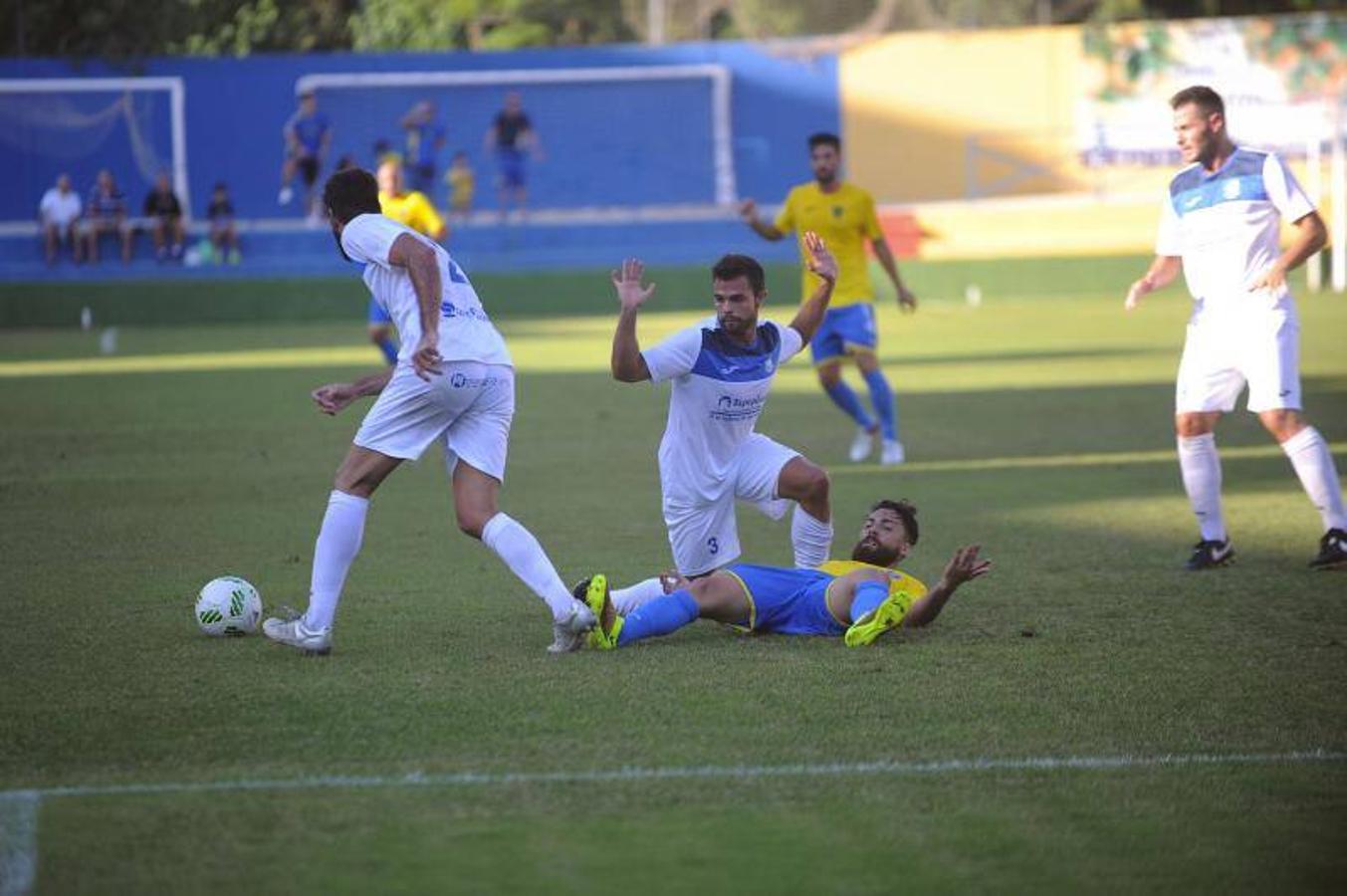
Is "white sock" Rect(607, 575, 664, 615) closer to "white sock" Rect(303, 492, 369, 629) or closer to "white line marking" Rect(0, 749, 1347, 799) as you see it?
"white sock" Rect(303, 492, 369, 629)

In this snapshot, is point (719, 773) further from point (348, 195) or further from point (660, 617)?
point (348, 195)

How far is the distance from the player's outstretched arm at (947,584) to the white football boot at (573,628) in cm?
132

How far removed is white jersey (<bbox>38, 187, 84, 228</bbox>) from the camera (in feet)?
127

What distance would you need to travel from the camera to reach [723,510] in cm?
866

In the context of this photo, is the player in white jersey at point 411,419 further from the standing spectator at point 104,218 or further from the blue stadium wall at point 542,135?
the standing spectator at point 104,218

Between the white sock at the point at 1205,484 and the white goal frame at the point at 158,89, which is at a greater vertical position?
the white goal frame at the point at 158,89

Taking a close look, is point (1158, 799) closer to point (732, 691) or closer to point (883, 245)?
point (732, 691)

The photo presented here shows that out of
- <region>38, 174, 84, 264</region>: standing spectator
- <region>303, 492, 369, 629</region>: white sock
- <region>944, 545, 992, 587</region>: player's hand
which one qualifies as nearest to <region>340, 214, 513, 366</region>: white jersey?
<region>303, 492, 369, 629</region>: white sock

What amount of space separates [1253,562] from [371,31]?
4243 cm

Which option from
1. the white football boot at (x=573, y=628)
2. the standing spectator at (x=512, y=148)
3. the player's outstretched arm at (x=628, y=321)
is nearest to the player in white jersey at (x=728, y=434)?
the player's outstretched arm at (x=628, y=321)

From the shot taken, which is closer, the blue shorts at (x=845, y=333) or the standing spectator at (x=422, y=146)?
the blue shorts at (x=845, y=333)

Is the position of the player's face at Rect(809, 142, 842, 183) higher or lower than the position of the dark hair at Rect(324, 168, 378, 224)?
higher

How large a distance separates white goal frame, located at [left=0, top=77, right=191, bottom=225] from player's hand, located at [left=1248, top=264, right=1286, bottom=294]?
33.5 metres

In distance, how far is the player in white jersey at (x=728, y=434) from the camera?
828 cm
